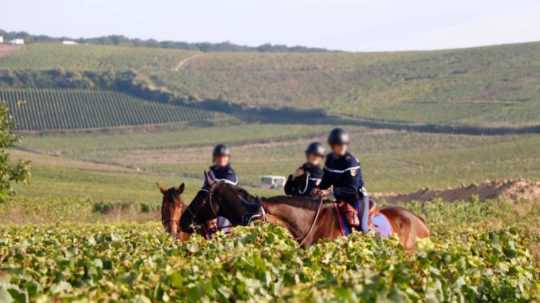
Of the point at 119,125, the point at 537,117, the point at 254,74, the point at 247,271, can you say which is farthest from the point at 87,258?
the point at 254,74

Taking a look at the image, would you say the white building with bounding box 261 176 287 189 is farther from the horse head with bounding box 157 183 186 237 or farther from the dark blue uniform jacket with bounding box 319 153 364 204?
the dark blue uniform jacket with bounding box 319 153 364 204

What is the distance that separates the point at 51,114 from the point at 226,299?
100.0 meters

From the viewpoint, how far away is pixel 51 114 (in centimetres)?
10762

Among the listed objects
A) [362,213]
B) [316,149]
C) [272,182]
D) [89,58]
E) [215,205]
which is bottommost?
[272,182]

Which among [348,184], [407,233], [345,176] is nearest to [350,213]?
[348,184]

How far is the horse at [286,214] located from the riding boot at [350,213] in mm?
111

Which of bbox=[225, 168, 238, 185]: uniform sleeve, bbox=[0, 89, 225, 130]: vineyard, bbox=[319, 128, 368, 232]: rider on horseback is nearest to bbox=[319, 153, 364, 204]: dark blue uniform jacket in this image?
bbox=[319, 128, 368, 232]: rider on horseback

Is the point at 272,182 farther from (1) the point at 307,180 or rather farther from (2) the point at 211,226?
(1) the point at 307,180

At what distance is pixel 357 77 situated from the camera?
132625 millimetres

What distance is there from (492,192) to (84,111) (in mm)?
67360

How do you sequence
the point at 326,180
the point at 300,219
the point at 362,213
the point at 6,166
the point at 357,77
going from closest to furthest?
the point at 300,219
the point at 362,213
the point at 326,180
the point at 6,166
the point at 357,77

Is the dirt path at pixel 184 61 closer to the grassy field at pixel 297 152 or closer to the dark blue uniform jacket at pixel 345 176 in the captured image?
the grassy field at pixel 297 152

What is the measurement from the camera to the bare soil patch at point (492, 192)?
4550 cm

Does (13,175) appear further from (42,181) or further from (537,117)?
(537,117)
